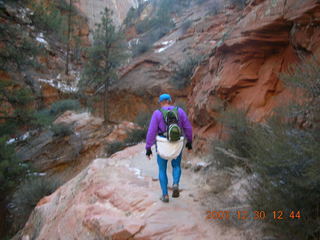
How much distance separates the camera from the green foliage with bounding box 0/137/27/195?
827cm

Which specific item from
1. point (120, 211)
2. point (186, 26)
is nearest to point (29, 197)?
point (120, 211)

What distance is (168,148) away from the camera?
359 cm

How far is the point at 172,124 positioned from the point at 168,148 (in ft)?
1.16

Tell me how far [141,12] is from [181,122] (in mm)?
36412

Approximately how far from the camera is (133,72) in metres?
21.7

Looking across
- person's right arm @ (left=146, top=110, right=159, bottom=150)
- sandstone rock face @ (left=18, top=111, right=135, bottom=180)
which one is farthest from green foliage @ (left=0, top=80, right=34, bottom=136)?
person's right arm @ (left=146, top=110, right=159, bottom=150)

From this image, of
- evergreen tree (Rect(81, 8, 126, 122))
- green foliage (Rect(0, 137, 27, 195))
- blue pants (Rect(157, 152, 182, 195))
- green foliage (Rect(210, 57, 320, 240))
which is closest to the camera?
green foliage (Rect(210, 57, 320, 240))

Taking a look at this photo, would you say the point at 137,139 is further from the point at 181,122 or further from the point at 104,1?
the point at 104,1

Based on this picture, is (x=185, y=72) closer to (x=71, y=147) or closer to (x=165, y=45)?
(x=71, y=147)

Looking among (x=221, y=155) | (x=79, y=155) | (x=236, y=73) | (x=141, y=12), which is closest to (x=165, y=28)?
→ (x=141, y=12)

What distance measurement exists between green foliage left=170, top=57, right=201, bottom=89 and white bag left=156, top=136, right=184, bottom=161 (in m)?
10.4

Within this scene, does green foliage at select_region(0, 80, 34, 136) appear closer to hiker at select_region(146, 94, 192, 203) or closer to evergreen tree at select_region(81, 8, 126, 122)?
evergreen tree at select_region(81, 8, 126, 122)

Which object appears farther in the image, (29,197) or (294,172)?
(29,197)

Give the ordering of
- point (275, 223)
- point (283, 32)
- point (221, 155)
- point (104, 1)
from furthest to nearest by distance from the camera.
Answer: point (104, 1), point (283, 32), point (221, 155), point (275, 223)
